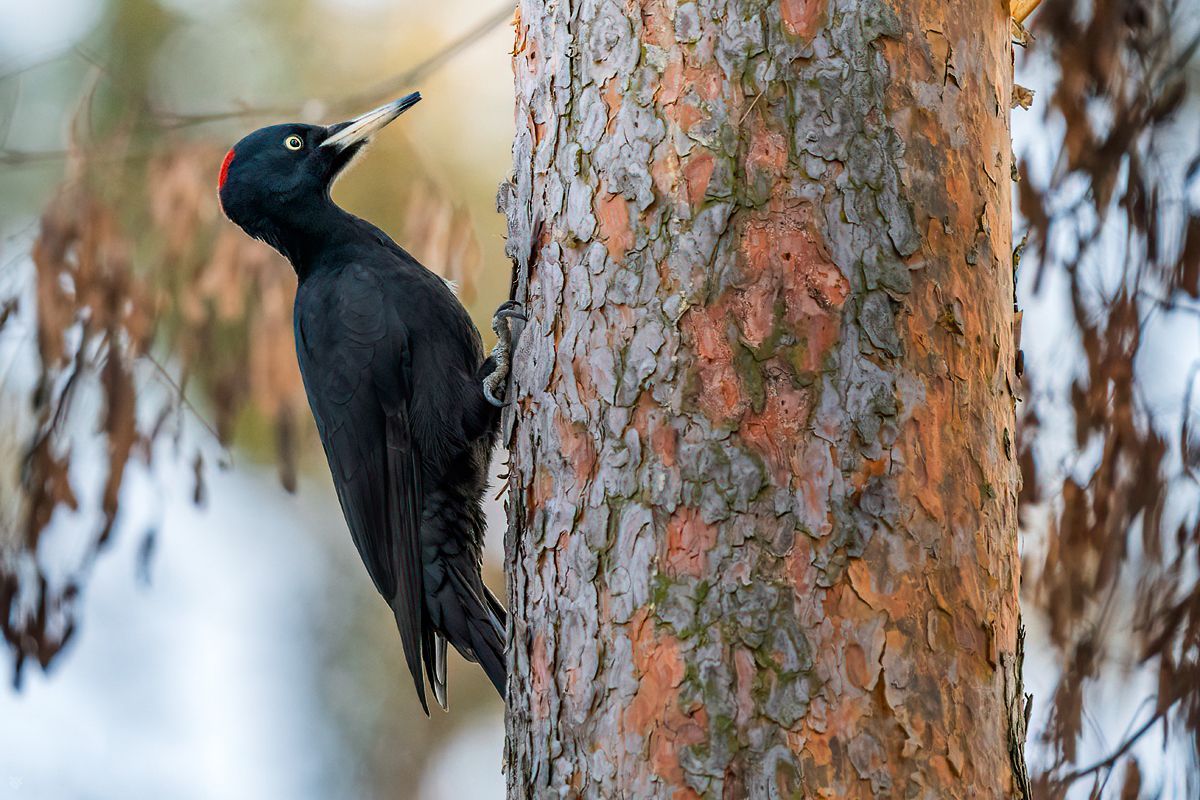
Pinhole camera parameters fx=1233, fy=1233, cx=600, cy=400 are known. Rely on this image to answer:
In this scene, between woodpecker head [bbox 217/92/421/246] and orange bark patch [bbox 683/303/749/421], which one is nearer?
orange bark patch [bbox 683/303/749/421]

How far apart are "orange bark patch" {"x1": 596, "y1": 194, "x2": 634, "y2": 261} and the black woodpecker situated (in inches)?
29.5

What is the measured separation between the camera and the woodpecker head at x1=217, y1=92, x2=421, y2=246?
2.86 m

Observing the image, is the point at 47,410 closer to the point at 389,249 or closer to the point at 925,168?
the point at 389,249

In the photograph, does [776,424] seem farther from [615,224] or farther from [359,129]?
[359,129]

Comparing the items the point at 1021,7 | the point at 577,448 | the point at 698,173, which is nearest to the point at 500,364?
the point at 577,448

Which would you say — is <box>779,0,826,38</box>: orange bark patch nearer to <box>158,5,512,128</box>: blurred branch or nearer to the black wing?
the black wing

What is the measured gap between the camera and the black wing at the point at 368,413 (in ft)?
8.47

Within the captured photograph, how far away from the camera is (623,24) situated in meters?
1.74

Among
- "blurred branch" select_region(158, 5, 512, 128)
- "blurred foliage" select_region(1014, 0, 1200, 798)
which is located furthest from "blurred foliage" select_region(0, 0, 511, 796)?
"blurred foliage" select_region(1014, 0, 1200, 798)

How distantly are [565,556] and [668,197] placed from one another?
1.64 feet

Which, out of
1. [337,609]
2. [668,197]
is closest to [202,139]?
[337,609]

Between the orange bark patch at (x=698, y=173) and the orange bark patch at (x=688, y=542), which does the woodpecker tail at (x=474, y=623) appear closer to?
the orange bark patch at (x=688, y=542)

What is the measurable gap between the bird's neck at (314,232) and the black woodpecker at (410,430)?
0.7 inches

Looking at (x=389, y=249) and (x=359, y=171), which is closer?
(x=389, y=249)
